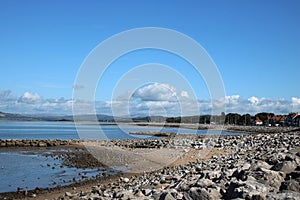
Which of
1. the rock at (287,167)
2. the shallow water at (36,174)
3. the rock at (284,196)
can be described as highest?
the rock at (287,167)

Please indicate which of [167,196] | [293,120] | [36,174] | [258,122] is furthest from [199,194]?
[258,122]

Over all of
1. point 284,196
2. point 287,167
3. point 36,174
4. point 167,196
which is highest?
point 287,167

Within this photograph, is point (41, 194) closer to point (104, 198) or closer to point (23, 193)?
point (23, 193)

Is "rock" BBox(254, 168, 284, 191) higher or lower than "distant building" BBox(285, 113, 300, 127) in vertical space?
lower

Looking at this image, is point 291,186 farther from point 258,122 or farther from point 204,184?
point 258,122

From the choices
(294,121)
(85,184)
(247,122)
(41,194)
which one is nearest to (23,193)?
(41,194)

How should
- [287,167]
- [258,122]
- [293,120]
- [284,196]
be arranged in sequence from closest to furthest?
[284,196] < [287,167] < [293,120] < [258,122]

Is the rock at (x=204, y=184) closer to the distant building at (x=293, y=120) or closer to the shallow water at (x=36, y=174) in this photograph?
the shallow water at (x=36, y=174)

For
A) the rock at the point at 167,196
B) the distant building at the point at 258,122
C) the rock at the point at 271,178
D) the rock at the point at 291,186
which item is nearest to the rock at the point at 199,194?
the rock at the point at 167,196

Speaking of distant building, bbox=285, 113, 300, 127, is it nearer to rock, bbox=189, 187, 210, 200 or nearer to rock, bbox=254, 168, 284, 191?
rock, bbox=254, 168, 284, 191

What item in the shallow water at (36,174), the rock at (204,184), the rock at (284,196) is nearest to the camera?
the rock at (284,196)

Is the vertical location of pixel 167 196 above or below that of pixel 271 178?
below

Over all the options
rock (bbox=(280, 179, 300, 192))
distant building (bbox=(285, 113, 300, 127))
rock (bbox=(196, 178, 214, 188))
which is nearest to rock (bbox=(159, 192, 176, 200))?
rock (bbox=(196, 178, 214, 188))

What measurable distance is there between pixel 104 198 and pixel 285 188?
4.97 metres
